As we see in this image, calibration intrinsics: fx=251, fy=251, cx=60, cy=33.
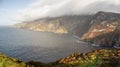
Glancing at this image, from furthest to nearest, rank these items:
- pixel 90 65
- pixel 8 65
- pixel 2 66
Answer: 1. pixel 8 65
2. pixel 2 66
3. pixel 90 65

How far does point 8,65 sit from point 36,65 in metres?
27.1

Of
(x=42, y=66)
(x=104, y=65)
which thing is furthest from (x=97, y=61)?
(x=42, y=66)

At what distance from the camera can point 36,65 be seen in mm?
88625

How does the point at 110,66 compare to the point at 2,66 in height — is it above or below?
below

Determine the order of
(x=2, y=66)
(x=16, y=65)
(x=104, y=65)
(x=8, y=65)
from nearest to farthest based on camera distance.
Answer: (x=2, y=66) < (x=8, y=65) < (x=16, y=65) < (x=104, y=65)

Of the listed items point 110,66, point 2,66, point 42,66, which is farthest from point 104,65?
point 2,66

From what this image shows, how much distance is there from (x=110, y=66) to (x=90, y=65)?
125 ft

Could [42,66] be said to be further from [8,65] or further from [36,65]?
[8,65]

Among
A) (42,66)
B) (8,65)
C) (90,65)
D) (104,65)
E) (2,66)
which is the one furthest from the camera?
(42,66)

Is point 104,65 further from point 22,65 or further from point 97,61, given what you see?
point 97,61

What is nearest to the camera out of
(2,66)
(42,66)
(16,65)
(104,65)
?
(2,66)

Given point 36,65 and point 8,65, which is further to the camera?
point 36,65

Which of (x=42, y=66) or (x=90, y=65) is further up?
(x=90, y=65)

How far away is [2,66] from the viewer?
56.9 m
